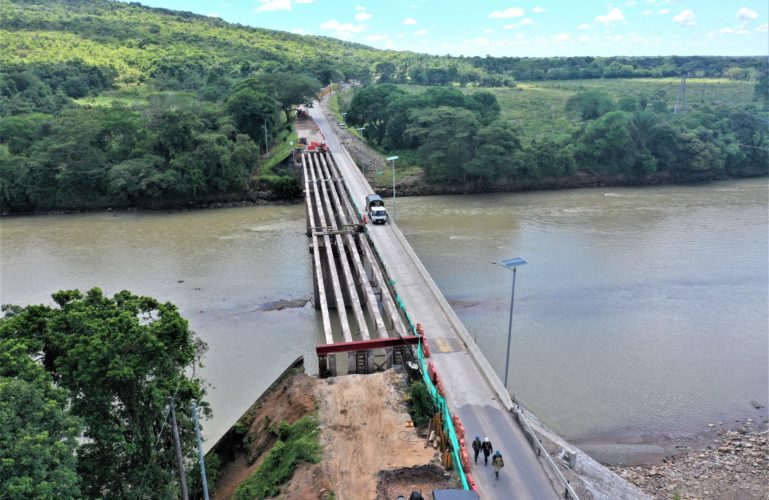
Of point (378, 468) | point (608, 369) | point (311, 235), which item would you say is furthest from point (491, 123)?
point (378, 468)

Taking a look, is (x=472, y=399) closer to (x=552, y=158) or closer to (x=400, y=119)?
(x=552, y=158)

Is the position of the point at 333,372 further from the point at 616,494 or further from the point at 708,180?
the point at 708,180

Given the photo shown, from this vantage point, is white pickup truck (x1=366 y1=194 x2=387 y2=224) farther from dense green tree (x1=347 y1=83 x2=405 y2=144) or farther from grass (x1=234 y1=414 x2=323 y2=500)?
dense green tree (x1=347 y1=83 x2=405 y2=144)

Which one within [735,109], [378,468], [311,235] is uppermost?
[735,109]

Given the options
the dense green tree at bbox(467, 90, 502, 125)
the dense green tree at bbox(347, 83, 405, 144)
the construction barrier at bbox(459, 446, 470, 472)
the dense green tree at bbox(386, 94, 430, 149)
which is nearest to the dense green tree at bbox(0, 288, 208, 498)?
the construction barrier at bbox(459, 446, 470, 472)

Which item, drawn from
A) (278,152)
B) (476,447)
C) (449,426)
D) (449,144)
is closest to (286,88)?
(278,152)

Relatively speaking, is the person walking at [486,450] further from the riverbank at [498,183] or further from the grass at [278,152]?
the grass at [278,152]
